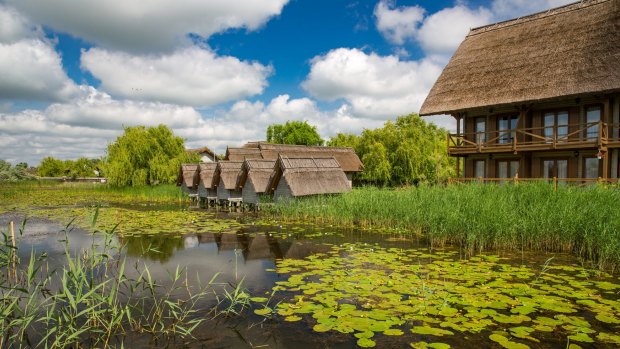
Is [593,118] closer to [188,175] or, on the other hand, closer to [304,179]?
[304,179]

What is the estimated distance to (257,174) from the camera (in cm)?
1956

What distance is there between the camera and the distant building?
656 inches

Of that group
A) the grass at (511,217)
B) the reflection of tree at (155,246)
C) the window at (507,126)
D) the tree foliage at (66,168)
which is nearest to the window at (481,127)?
the window at (507,126)

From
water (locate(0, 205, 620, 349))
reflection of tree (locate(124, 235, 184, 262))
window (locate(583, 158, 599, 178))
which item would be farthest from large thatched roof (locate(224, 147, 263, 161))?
window (locate(583, 158, 599, 178))

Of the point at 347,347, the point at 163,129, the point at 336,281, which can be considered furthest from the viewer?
the point at 163,129

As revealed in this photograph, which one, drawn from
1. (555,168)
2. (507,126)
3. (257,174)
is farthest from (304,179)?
(555,168)

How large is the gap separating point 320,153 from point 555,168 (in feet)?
59.3

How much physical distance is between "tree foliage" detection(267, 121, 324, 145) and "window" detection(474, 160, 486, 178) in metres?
33.4

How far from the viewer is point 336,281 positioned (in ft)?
22.8

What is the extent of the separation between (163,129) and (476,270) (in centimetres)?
3124

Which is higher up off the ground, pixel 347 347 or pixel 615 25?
pixel 615 25

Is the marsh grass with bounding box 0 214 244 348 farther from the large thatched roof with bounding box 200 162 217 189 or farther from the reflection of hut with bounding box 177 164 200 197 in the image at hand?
the reflection of hut with bounding box 177 164 200 197

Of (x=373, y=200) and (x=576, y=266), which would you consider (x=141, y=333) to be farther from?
(x=373, y=200)

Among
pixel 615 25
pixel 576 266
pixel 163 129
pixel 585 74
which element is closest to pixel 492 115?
pixel 585 74
